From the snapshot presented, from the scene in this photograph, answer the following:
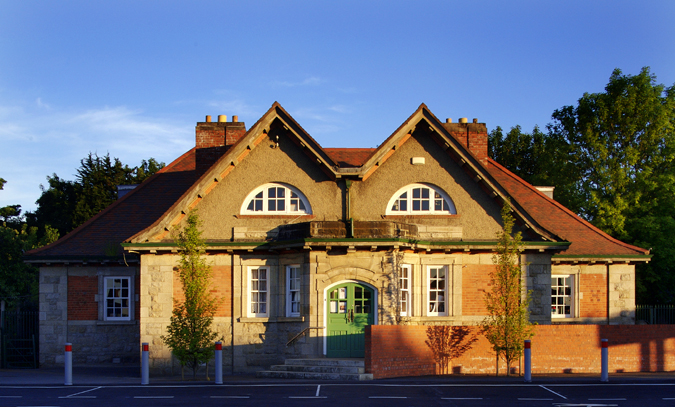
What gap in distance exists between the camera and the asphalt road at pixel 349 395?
12688 mm

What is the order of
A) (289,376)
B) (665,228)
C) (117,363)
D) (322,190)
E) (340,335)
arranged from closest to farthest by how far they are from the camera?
(289,376) → (340,335) → (322,190) → (117,363) → (665,228)

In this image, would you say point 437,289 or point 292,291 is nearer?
point 292,291

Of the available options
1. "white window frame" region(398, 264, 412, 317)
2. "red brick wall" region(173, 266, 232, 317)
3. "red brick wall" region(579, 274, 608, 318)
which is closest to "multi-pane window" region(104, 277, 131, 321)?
"red brick wall" region(173, 266, 232, 317)

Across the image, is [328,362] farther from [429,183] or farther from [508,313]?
[429,183]

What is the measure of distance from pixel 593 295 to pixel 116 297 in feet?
54.9

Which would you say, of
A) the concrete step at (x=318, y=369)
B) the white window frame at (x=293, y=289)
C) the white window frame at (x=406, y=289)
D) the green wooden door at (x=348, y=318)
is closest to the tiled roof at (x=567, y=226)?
the white window frame at (x=406, y=289)

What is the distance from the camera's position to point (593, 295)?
23.3 metres

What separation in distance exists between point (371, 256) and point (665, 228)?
19184 millimetres

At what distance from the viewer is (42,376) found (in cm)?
1916

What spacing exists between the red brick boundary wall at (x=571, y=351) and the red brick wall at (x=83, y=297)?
11424 mm

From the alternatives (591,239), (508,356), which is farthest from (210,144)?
(591,239)

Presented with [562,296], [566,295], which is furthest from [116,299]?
[566,295]

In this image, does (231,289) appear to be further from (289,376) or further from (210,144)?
(210,144)

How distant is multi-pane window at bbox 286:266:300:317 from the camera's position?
19922 mm
